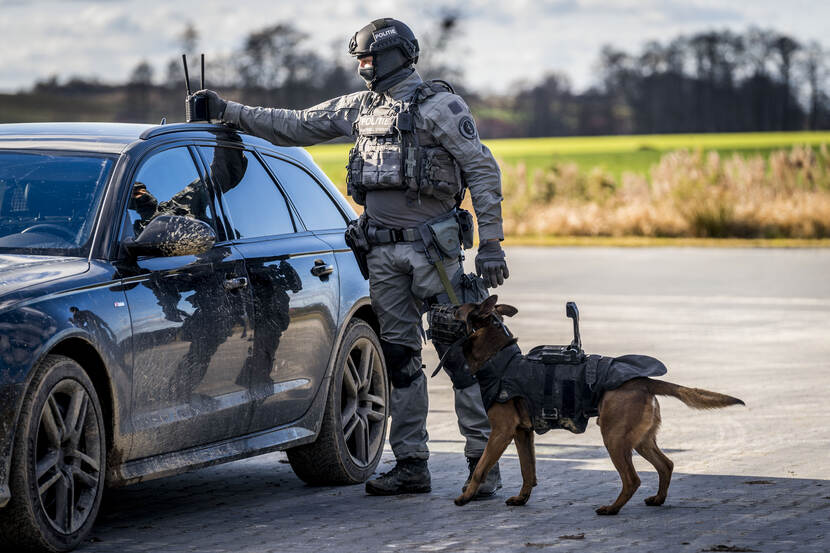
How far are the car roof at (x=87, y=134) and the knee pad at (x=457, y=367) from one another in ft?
4.82

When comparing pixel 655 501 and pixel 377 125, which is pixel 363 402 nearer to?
pixel 377 125

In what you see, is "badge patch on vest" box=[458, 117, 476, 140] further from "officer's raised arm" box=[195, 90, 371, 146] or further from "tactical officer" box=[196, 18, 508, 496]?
"officer's raised arm" box=[195, 90, 371, 146]

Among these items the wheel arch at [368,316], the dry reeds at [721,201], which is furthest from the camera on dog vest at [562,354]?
the dry reeds at [721,201]

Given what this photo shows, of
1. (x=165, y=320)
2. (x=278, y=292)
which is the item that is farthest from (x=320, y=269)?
(x=165, y=320)

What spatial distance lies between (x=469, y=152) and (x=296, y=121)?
951 mm

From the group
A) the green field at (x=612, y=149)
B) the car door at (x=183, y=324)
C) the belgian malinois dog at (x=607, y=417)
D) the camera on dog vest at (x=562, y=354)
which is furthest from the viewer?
the green field at (x=612, y=149)

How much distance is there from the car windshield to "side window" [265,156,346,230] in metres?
1.35

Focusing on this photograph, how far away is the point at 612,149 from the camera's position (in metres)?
81.8

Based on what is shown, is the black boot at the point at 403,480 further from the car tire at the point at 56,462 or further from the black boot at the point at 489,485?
the car tire at the point at 56,462

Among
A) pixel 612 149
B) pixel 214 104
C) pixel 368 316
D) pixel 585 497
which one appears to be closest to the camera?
pixel 585 497

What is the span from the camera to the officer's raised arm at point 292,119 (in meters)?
7.39

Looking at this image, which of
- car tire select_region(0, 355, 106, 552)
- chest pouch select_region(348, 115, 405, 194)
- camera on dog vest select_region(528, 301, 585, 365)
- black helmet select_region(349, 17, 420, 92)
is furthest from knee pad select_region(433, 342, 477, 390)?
car tire select_region(0, 355, 106, 552)

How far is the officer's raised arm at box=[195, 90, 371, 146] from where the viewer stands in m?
7.39

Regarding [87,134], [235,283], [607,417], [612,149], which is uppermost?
[612,149]
